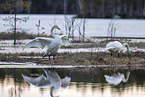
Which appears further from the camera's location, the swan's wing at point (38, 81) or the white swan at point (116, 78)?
the white swan at point (116, 78)

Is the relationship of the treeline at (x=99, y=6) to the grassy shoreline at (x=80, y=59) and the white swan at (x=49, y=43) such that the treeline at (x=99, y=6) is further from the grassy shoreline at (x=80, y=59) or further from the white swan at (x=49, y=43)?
the white swan at (x=49, y=43)

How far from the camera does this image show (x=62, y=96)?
1091 cm

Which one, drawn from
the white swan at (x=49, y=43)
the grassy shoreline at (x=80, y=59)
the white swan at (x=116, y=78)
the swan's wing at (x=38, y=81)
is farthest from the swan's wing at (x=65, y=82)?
the white swan at (x=49, y=43)

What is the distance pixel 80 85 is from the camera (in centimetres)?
1238

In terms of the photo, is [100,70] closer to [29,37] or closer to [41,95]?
[41,95]

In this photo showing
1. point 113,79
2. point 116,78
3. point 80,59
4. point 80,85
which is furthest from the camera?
point 80,59

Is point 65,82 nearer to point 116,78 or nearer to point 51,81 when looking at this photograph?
point 51,81

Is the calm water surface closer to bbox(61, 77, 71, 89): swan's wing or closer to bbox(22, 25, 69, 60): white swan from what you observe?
bbox(61, 77, 71, 89): swan's wing

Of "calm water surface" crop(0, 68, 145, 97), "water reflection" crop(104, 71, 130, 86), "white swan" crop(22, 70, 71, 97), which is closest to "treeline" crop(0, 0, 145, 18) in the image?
"calm water surface" crop(0, 68, 145, 97)

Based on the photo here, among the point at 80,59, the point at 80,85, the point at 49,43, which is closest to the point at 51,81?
the point at 80,85

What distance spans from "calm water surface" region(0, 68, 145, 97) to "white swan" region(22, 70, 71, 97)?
0.15m

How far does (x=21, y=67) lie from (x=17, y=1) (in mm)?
11936

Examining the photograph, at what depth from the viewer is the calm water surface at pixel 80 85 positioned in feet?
36.7

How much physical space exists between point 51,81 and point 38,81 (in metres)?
0.39
